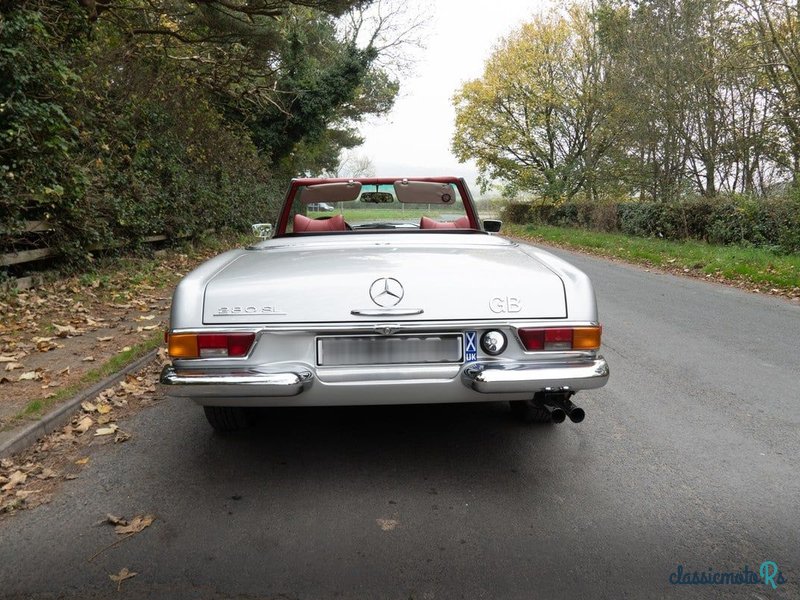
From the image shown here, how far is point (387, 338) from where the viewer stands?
2.96m

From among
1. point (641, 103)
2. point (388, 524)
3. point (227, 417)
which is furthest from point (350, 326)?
point (641, 103)

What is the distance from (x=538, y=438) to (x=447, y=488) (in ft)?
2.93

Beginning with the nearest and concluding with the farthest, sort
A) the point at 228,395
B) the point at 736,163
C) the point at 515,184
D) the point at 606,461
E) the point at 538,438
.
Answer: the point at 228,395, the point at 606,461, the point at 538,438, the point at 736,163, the point at 515,184

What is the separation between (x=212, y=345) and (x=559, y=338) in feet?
5.32

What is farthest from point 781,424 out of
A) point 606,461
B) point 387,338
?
point 387,338

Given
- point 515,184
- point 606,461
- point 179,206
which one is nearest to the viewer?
point 606,461

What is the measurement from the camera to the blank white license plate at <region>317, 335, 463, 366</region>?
2938mm

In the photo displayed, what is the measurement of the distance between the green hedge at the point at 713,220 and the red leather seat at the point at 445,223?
10442 mm

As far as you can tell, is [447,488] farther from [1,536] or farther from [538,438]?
[1,536]

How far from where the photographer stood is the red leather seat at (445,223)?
16.4 feet

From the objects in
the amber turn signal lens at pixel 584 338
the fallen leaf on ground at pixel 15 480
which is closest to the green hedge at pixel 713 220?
the amber turn signal lens at pixel 584 338

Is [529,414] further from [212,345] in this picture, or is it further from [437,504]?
[212,345]

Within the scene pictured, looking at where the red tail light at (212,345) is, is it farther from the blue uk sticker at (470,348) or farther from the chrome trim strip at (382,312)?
the blue uk sticker at (470,348)

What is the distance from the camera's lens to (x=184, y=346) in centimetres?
295
